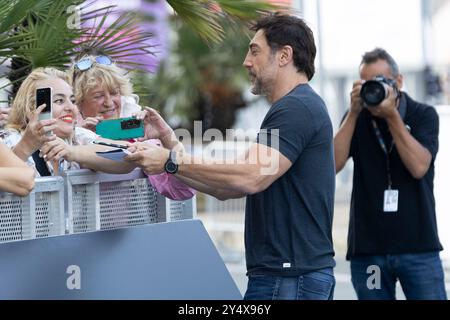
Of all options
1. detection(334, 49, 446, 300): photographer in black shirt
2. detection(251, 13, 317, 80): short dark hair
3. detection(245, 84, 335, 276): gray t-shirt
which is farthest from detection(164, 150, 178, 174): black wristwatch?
detection(334, 49, 446, 300): photographer in black shirt

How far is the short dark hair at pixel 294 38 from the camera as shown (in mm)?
4180

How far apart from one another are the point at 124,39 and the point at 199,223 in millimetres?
2558

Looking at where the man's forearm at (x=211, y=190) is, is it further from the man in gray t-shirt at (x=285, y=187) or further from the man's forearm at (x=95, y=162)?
the man's forearm at (x=95, y=162)

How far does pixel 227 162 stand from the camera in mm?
3928

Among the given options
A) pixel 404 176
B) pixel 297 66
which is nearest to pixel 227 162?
pixel 297 66

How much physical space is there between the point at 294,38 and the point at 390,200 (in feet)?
5.08

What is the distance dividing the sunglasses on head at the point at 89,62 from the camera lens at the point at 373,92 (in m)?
1.47

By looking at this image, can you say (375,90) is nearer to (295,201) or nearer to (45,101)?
(295,201)

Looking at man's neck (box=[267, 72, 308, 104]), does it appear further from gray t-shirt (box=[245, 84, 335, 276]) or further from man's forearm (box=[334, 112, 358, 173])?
man's forearm (box=[334, 112, 358, 173])

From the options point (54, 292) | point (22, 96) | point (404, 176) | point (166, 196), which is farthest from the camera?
point (404, 176)

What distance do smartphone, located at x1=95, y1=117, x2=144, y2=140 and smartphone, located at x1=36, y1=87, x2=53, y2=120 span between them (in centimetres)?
26

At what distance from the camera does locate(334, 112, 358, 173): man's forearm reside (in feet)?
18.2

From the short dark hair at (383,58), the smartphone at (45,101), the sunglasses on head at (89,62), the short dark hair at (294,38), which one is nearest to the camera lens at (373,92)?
the short dark hair at (383,58)
